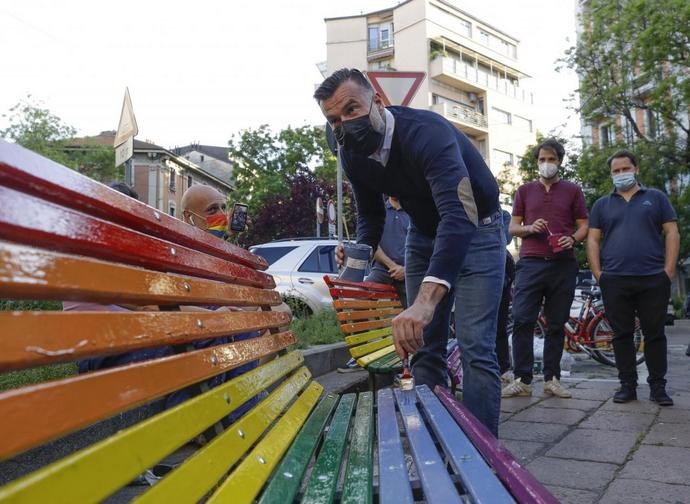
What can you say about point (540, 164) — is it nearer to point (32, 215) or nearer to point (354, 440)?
point (354, 440)

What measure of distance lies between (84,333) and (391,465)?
2.65 ft

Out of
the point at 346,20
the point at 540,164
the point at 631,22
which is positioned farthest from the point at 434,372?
the point at 346,20

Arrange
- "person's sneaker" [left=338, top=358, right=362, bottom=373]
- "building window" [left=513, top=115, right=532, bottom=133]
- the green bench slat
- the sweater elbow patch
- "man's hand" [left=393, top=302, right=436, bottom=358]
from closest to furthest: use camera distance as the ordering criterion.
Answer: "man's hand" [left=393, top=302, right=436, bottom=358], the sweater elbow patch, the green bench slat, "person's sneaker" [left=338, top=358, right=362, bottom=373], "building window" [left=513, top=115, right=532, bottom=133]

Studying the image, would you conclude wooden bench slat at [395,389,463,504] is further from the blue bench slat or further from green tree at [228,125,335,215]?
green tree at [228,125,335,215]

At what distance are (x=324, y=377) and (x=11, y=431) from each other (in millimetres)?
4738

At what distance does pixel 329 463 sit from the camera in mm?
1655

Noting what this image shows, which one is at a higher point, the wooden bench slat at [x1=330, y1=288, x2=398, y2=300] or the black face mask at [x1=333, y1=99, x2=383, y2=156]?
the black face mask at [x1=333, y1=99, x2=383, y2=156]

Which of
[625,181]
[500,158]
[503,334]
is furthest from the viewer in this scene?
[500,158]

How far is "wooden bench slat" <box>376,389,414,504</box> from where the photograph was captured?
1.30m

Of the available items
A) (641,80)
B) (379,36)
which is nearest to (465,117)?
(379,36)

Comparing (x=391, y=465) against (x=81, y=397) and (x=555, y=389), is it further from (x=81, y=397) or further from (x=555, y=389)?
(x=555, y=389)

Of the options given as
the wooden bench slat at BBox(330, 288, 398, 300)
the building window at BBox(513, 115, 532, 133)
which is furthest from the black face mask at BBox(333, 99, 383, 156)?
the building window at BBox(513, 115, 532, 133)

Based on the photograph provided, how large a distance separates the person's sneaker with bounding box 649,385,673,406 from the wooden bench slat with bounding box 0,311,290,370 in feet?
13.5

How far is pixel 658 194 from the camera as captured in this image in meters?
5.20
